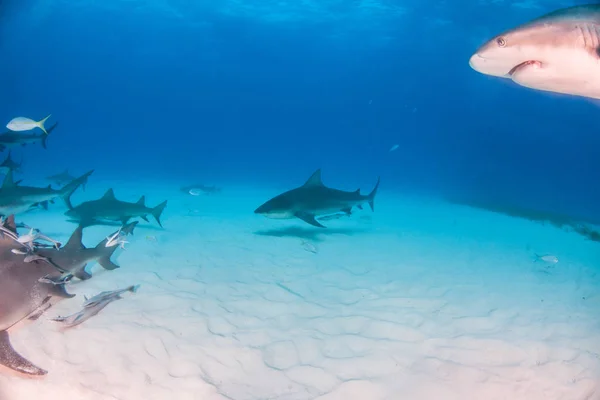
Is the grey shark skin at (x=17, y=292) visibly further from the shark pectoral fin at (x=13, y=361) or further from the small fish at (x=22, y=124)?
the small fish at (x=22, y=124)

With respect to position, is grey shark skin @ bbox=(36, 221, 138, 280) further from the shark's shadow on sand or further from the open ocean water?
the shark's shadow on sand

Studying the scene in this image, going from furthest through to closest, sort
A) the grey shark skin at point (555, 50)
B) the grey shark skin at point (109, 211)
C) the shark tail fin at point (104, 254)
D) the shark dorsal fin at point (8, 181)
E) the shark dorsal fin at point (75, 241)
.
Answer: the grey shark skin at point (109, 211), the shark dorsal fin at point (8, 181), the shark tail fin at point (104, 254), the shark dorsal fin at point (75, 241), the grey shark skin at point (555, 50)

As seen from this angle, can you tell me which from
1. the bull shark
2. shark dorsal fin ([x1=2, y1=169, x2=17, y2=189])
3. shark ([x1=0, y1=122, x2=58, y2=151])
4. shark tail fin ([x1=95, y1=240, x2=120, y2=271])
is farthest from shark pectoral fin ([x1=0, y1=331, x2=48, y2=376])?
shark ([x1=0, y1=122, x2=58, y2=151])

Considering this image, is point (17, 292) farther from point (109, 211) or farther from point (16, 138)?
point (16, 138)

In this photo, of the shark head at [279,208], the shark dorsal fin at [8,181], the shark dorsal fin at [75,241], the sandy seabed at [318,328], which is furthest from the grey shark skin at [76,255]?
the shark dorsal fin at [8,181]

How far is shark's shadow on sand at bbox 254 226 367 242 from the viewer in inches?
415

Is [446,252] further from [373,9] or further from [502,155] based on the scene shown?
[502,155]

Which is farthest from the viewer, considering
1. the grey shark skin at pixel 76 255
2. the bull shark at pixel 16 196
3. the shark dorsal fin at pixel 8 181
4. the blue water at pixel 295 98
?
the blue water at pixel 295 98

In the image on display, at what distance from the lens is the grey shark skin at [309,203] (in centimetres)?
937

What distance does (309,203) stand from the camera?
9.73 metres

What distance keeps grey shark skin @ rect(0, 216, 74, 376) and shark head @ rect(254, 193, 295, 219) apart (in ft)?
18.2

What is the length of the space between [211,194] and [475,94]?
273 ft

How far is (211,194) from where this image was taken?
71.8 feet

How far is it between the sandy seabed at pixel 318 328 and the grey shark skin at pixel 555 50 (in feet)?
10.3
